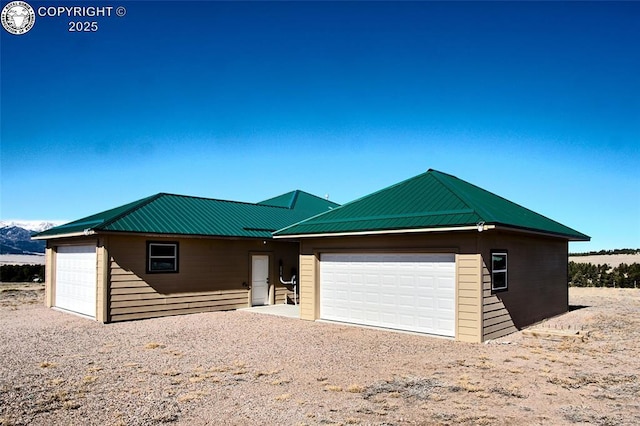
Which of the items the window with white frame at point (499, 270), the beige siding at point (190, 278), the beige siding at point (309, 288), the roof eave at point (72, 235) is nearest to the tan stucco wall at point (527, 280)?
the window with white frame at point (499, 270)

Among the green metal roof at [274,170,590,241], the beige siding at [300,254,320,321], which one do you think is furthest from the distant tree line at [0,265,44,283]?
the green metal roof at [274,170,590,241]

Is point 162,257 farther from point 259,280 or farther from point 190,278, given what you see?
point 259,280

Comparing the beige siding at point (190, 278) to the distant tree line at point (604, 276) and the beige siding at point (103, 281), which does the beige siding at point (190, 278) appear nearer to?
the beige siding at point (103, 281)

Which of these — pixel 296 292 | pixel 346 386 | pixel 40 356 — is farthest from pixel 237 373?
pixel 296 292

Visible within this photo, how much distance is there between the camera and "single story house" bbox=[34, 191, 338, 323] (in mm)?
14242

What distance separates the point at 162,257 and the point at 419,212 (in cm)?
810

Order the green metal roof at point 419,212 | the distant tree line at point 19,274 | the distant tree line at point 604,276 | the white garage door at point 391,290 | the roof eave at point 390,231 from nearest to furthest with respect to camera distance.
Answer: the roof eave at point 390,231 < the green metal roof at point 419,212 < the white garage door at point 391,290 < the distant tree line at point 604,276 < the distant tree line at point 19,274

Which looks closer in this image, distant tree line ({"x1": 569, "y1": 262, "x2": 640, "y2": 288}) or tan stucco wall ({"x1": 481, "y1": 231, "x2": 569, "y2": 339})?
tan stucco wall ({"x1": 481, "y1": 231, "x2": 569, "y2": 339})

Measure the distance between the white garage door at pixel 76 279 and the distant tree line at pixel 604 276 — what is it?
29.0 metres

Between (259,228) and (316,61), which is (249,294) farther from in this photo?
(316,61)

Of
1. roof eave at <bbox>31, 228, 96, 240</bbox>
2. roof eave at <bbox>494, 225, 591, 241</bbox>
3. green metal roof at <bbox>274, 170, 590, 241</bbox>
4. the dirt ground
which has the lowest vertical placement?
the dirt ground

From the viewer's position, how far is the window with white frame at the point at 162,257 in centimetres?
1503

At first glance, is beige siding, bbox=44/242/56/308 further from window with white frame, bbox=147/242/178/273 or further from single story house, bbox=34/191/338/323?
window with white frame, bbox=147/242/178/273

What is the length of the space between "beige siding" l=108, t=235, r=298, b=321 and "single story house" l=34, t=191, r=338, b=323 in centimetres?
3
